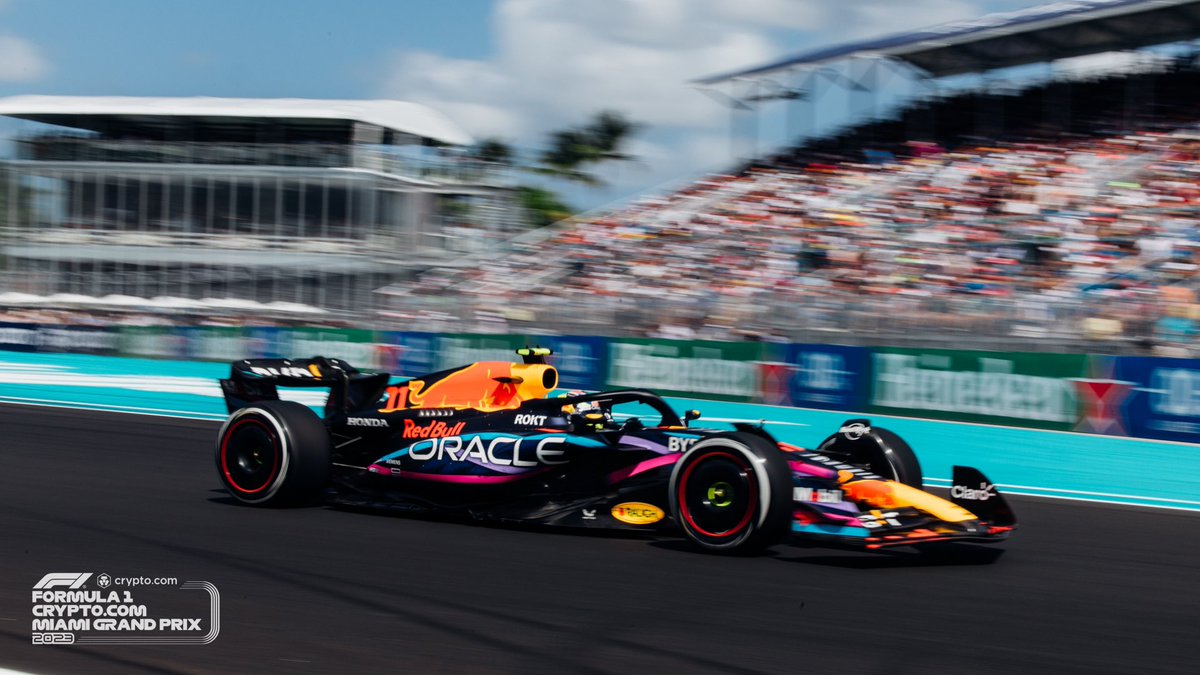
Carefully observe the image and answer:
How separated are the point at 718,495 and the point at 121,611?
3.04 metres

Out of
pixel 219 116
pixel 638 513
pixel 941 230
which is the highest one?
pixel 219 116

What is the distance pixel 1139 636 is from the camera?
17.7 ft

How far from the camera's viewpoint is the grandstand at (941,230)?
46.6 feet

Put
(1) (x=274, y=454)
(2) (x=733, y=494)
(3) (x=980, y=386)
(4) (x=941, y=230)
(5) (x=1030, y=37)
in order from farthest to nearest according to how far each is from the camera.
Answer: (5) (x=1030, y=37)
(4) (x=941, y=230)
(3) (x=980, y=386)
(1) (x=274, y=454)
(2) (x=733, y=494)

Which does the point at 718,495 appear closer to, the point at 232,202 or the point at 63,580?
the point at 63,580

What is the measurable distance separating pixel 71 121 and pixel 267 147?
5964mm

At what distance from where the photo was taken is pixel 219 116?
29.8m

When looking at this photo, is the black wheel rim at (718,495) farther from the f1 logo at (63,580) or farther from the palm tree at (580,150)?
the palm tree at (580,150)

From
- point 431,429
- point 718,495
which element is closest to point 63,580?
point 431,429

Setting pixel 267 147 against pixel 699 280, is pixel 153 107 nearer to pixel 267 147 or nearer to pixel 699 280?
pixel 267 147

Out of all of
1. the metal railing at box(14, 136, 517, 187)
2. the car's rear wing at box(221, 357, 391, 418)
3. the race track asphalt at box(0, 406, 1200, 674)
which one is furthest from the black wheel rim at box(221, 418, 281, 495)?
the metal railing at box(14, 136, 517, 187)

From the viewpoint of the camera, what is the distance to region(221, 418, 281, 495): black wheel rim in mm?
8156

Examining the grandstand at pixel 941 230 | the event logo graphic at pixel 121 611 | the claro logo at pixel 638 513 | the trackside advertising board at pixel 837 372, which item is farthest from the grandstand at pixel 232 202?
the event logo graphic at pixel 121 611

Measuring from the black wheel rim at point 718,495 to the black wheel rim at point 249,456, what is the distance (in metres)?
2.79
